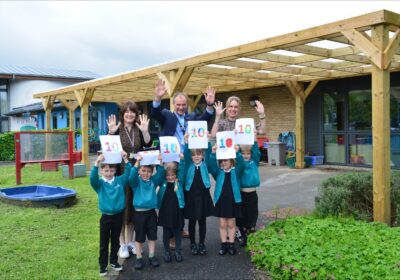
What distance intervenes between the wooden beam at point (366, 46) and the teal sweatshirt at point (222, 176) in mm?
2074

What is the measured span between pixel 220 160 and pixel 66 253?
6.76ft

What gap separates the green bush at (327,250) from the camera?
3.32m

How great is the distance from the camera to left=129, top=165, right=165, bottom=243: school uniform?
399 cm

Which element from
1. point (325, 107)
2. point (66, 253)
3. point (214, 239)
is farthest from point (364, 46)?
point (325, 107)

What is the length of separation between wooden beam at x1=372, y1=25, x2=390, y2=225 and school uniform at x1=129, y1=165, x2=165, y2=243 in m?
2.74

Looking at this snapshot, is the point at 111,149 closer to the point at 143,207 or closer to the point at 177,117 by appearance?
the point at 143,207

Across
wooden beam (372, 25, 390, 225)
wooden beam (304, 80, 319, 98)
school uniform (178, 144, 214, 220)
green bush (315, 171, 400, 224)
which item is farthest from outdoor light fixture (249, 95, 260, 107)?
school uniform (178, 144, 214, 220)

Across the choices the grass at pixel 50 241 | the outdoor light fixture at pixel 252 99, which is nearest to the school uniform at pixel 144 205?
the grass at pixel 50 241

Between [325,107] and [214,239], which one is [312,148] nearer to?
[325,107]

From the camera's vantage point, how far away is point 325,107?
12547 mm

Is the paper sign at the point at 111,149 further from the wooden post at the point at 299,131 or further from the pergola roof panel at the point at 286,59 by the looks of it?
the wooden post at the point at 299,131

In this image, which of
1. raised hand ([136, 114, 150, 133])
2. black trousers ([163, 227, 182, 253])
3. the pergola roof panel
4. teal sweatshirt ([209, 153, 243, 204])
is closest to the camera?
raised hand ([136, 114, 150, 133])

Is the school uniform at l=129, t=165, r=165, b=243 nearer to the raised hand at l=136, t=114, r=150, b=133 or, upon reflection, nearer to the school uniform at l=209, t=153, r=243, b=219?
the raised hand at l=136, t=114, r=150, b=133

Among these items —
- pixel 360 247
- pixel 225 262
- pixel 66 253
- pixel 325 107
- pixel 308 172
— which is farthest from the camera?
pixel 325 107
